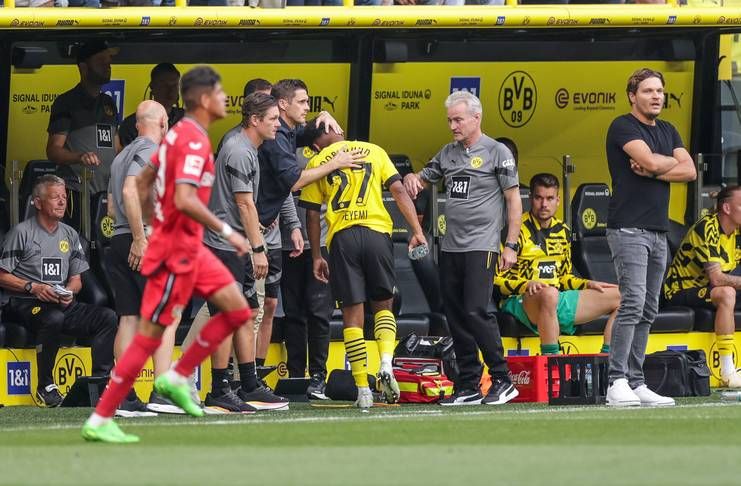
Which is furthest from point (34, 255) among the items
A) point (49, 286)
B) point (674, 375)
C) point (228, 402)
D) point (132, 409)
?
point (674, 375)

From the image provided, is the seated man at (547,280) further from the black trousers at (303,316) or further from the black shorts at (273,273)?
the black shorts at (273,273)

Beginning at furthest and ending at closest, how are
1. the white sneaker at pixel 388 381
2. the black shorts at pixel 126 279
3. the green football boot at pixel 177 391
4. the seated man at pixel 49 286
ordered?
the seated man at pixel 49 286 → the white sneaker at pixel 388 381 → the black shorts at pixel 126 279 → the green football boot at pixel 177 391

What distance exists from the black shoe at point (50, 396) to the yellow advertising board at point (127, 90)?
73.8 inches

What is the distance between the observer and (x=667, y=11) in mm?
12648

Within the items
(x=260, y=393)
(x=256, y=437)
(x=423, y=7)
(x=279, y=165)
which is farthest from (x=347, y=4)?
(x=256, y=437)

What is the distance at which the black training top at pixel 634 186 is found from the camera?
1001 centimetres

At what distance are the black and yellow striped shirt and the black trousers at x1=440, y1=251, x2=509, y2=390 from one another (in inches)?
51.0

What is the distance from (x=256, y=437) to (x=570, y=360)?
9.85ft

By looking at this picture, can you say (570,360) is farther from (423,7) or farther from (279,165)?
(423,7)

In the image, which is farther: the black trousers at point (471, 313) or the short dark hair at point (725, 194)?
the short dark hair at point (725, 194)

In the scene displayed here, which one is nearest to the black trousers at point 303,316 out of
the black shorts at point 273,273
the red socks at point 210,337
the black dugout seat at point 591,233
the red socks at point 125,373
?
the black shorts at point 273,273

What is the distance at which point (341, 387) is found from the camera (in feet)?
37.0

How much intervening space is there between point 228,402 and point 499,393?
1.81 m

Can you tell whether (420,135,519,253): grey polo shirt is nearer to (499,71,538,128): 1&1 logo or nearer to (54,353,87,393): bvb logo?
(499,71,538,128): 1&1 logo
